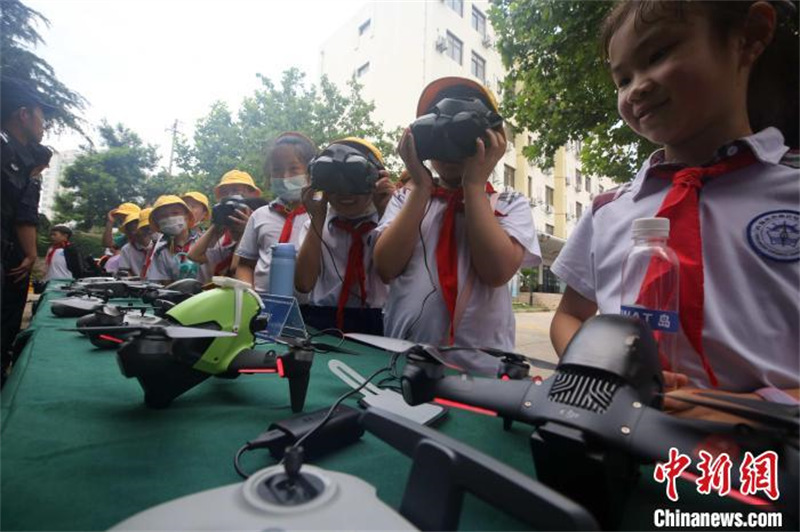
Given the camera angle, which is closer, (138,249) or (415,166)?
(415,166)

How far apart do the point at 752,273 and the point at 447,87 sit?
106 centimetres

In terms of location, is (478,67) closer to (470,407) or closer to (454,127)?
(454,127)

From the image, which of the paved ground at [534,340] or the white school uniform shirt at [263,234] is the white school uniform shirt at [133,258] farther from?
the paved ground at [534,340]

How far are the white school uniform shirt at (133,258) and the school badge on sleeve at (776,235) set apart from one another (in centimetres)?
527

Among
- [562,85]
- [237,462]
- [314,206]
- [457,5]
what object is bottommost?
[237,462]

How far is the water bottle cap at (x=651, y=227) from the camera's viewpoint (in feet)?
2.03

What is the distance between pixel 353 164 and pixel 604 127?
3.93 meters

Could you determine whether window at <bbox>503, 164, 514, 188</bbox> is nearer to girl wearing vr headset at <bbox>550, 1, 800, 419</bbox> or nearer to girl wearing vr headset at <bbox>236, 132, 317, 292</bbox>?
girl wearing vr headset at <bbox>236, 132, 317, 292</bbox>

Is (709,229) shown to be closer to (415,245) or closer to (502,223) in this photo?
(502,223)

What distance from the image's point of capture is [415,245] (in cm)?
136

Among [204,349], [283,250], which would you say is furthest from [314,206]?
[204,349]

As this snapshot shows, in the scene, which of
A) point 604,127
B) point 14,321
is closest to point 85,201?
point 14,321

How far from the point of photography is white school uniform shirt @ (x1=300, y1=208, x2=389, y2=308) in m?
1.67

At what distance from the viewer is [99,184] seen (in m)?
16.2
